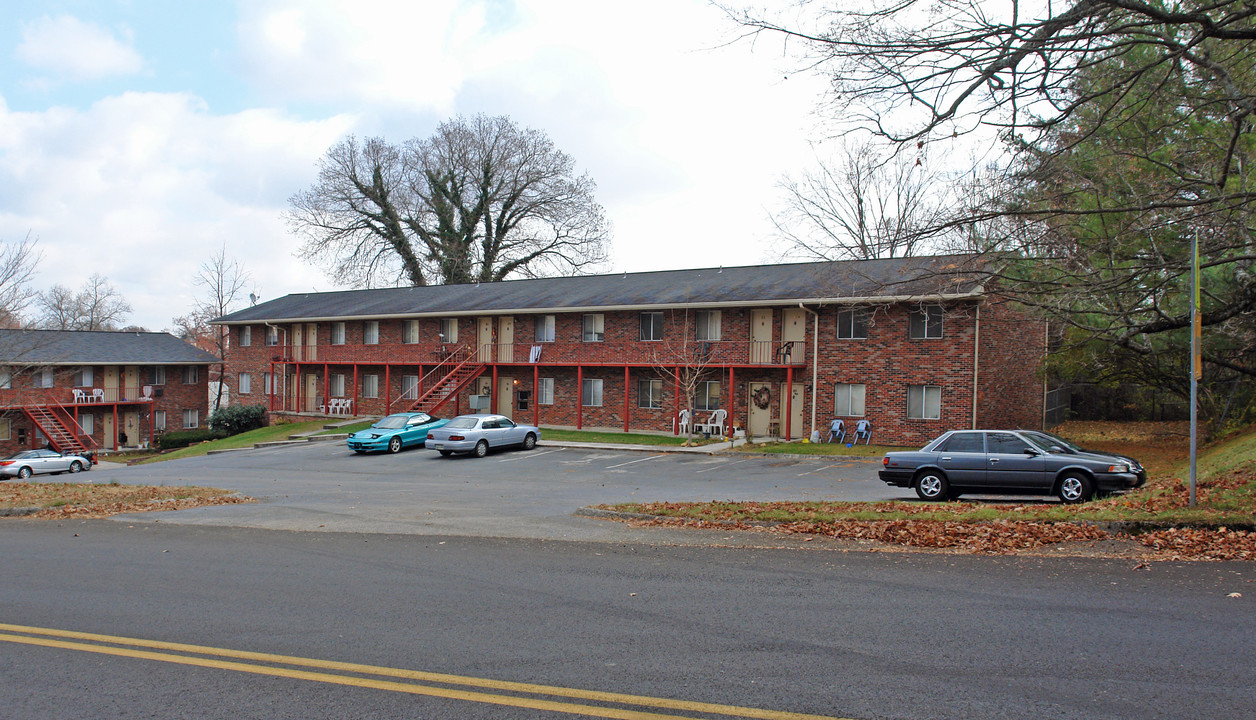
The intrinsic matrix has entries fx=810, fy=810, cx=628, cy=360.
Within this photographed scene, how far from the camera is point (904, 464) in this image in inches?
601

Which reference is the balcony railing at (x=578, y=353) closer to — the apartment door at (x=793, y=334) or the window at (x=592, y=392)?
the apartment door at (x=793, y=334)

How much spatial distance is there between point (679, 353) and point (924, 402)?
9157 mm

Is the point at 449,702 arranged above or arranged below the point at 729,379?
below

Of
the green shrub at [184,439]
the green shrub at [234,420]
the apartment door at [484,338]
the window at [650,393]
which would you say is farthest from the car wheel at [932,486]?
the green shrub at [184,439]

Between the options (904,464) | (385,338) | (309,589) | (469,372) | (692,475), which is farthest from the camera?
(385,338)

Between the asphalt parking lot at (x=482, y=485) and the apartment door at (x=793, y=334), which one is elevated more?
the apartment door at (x=793, y=334)

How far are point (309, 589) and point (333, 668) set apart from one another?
8.83 feet

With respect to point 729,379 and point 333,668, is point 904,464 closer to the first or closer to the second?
point 333,668

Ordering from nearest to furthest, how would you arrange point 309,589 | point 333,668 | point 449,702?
1. point 449,702
2. point 333,668
3. point 309,589

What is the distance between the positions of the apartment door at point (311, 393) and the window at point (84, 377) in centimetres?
1248

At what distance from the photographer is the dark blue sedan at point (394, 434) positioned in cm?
2848

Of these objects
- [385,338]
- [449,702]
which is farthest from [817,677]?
[385,338]

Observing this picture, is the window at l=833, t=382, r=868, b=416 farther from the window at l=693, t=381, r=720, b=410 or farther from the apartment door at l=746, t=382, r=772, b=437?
the window at l=693, t=381, r=720, b=410

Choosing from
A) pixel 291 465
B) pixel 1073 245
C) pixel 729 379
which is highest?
pixel 1073 245
